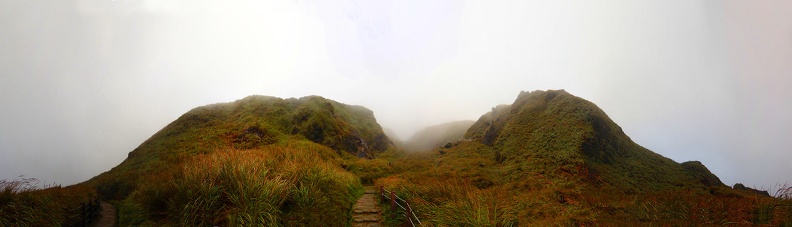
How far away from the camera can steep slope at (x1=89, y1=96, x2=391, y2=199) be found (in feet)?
80.4

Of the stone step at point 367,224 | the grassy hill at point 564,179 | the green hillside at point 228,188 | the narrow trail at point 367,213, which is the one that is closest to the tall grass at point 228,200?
the green hillside at point 228,188

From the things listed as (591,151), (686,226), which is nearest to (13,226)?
(686,226)

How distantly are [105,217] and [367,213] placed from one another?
891 centimetres

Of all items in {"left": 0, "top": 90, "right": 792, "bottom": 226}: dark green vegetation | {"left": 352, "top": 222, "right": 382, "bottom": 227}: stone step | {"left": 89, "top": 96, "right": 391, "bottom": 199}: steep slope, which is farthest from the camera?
{"left": 89, "top": 96, "right": 391, "bottom": 199}: steep slope

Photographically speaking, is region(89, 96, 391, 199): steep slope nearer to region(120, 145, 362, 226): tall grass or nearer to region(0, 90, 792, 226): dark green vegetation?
region(0, 90, 792, 226): dark green vegetation

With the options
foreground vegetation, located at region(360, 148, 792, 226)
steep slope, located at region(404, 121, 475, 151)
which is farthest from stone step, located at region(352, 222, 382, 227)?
steep slope, located at region(404, 121, 475, 151)

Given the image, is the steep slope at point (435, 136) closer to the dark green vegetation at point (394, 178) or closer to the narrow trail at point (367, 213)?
the dark green vegetation at point (394, 178)

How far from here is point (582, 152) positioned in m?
24.0

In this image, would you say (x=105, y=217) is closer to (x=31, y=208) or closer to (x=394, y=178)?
(x=31, y=208)

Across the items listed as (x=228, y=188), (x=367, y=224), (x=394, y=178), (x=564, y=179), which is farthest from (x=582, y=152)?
(x=228, y=188)

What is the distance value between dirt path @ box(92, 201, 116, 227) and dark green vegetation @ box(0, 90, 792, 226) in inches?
16.9

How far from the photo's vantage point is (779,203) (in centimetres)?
898

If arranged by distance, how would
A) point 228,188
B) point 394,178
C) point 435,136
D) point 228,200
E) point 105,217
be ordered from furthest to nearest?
point 435,136 < point 394,178 < point 105,217 < point 228,188 < point 228,200

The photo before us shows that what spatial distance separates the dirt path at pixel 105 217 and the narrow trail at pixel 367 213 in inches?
295
